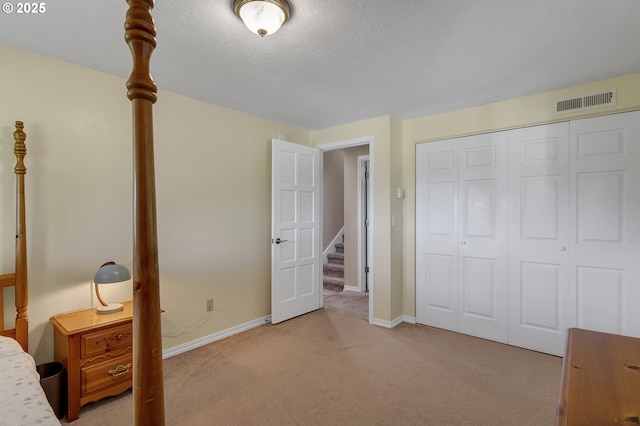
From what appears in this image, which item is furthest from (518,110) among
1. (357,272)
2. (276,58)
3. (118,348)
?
(118,348)

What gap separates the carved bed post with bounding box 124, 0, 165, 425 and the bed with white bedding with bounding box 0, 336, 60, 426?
725mm

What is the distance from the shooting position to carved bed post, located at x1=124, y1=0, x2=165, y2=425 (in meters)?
0.68

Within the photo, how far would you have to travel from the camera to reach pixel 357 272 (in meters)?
5.04

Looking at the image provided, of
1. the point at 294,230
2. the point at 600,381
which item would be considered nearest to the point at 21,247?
the point at 294,230

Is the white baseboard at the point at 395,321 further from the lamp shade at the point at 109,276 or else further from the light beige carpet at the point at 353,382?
the lamp shade at the point at 109,276

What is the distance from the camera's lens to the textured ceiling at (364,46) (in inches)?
64.3

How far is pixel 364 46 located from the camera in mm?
1984

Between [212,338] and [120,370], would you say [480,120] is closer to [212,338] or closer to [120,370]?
[212,338]

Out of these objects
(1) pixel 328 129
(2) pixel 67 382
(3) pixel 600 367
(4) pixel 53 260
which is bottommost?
(2) pixel 67 382

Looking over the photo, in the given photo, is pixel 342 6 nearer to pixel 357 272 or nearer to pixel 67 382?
pixel 67 382

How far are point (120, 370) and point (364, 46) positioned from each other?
266cm

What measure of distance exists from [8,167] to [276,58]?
1.84m

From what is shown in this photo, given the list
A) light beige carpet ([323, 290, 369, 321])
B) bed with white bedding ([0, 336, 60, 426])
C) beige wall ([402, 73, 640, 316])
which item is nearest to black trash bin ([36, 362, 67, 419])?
bed with white bedding ([0, 336, 60, 426])

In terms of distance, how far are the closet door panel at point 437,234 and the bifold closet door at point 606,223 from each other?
99 centimetres
